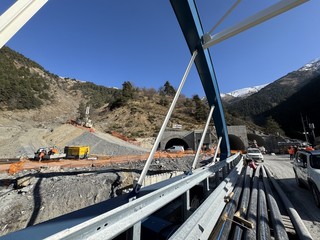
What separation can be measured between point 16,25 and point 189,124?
66374 millimetres

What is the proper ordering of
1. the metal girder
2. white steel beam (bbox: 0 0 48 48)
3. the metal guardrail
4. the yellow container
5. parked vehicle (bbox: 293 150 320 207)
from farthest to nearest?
the yellow container
parked vehicle (bbox: 293 150 320 207)
the metal girder
white steel beam (bbox: 0 0 48 48)
the metal guardrail

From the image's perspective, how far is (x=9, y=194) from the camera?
448 inches

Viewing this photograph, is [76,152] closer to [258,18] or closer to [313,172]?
[313,172]

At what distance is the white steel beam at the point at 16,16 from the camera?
1551 millimetres

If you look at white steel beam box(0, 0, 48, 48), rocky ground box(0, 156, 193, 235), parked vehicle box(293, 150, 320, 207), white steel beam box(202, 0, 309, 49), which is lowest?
rocky ground box(0, 156, 193, 235)

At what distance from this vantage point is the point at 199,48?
5.51 m

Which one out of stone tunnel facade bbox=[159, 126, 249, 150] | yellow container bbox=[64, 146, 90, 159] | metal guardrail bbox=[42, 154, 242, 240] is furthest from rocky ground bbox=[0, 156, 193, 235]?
stone tunnel facade bbox=[159, 126, 249, 150]

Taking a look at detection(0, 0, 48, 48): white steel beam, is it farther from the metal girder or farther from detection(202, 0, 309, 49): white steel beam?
detection(202, 0, 309, 49): white steel beam

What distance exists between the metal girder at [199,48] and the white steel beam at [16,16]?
340 centimetres

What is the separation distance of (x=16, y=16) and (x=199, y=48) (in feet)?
15.4

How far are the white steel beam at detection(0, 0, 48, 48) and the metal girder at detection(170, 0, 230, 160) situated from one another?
11.1 ft

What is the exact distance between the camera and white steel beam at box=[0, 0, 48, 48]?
1.55 meters

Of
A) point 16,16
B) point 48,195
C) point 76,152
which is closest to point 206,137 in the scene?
point 76,152

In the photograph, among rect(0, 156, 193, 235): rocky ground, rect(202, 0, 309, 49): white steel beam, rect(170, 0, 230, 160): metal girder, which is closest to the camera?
rect(202, 0, 309, 49): white steel beam
